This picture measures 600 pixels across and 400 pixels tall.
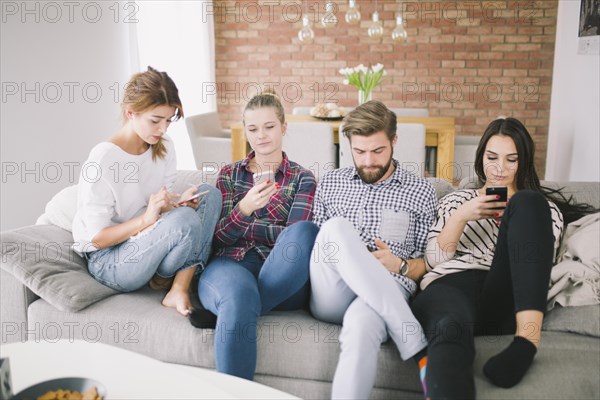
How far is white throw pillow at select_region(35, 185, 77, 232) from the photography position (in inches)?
85.0

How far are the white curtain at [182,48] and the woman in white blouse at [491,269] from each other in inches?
134

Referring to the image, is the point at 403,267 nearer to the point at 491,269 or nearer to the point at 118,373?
the point at 491,269

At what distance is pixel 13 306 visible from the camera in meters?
1.89

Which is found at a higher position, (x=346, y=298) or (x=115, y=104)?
(x=115, y=104)

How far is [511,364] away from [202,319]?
2.81ft

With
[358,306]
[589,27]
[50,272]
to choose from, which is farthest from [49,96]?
[589,27]

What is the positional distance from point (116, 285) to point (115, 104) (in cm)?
259

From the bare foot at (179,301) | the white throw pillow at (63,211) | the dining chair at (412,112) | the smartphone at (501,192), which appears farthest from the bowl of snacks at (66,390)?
the dining chair at (412,112)

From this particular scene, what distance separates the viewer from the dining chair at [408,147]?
3.60 m

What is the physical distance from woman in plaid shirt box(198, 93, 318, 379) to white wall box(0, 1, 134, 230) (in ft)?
5.20

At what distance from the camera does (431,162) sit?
4.18 meters

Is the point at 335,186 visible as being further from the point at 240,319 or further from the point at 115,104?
the point at 115,104

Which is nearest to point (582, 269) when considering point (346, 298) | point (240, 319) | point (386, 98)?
point (346, 298)

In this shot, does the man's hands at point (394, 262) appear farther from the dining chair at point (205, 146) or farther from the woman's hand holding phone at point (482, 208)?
the dining chair at point (205, 146)
